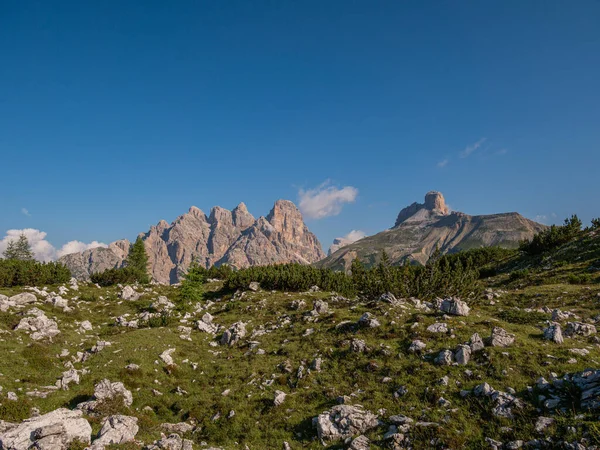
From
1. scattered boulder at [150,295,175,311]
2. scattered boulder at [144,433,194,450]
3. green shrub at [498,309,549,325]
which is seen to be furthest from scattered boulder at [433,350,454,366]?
scattered boulder at [150,295,175,311]

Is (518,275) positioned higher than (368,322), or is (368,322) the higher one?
(518,275)

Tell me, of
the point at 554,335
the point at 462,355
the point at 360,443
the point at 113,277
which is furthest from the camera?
the point at 113,277

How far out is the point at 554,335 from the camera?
722 inches

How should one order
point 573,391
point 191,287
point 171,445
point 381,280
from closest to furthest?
point 573,391
point 171,445
point 381,280
point 191,287

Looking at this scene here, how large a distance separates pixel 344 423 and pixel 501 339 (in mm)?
10697

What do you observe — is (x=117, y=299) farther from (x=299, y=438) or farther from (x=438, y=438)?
(x=438, y=438)

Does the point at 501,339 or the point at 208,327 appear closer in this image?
the point at 501,339

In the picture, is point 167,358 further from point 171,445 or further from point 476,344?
point 476,344

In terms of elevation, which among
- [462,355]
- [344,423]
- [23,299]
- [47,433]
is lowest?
[344,423]

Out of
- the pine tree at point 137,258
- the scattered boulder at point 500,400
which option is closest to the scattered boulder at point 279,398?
the scattered boulder at point 500,400

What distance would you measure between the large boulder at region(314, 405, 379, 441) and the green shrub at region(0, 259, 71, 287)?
53.7m

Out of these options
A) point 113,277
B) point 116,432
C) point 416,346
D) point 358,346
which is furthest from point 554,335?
point 113,277

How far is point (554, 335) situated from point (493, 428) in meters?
9.89

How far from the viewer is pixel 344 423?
46.5 ft
